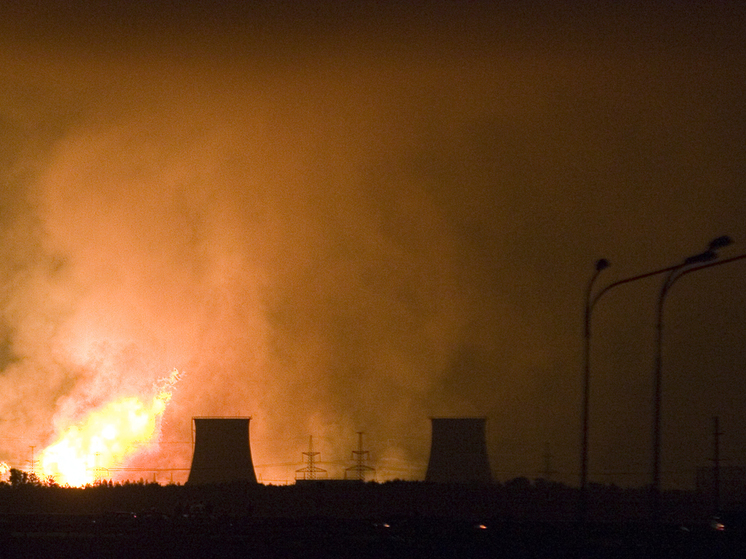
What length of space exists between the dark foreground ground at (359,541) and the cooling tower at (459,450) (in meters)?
9.11

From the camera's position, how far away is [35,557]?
21.7 metres

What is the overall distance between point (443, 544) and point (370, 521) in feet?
37.8

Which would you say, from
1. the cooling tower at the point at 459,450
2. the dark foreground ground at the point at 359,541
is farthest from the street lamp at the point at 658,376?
the cooling tower at the point at 459,450

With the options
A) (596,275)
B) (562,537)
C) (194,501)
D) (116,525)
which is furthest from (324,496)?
(596,275)

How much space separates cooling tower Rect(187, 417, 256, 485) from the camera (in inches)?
1683

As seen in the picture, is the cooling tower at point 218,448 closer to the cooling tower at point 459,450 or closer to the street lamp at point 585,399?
the cooling tower at point 459,450

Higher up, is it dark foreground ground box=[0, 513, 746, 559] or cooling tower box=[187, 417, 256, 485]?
cooling tower box=[187, 417, 256, 485]

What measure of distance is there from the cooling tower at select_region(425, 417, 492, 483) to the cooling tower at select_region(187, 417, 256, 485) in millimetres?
8449

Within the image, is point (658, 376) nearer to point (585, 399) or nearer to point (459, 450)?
point (585, 399)

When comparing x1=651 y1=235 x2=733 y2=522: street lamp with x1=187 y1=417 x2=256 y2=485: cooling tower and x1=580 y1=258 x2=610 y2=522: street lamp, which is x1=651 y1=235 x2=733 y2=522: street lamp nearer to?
x1=580 y1=258 x2=610 y2=522: street lamp

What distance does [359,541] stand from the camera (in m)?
26.4

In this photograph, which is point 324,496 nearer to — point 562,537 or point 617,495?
point 617,495

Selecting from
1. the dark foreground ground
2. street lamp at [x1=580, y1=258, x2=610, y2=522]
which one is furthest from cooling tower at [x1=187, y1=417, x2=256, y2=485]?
street lamp at [x1=580, y1=258, x2=610, y2=522]

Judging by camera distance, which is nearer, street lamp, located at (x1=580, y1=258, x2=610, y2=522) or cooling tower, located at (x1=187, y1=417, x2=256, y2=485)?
street lamp, located at (x1=580, y1=258, x2=610, y2=522)
